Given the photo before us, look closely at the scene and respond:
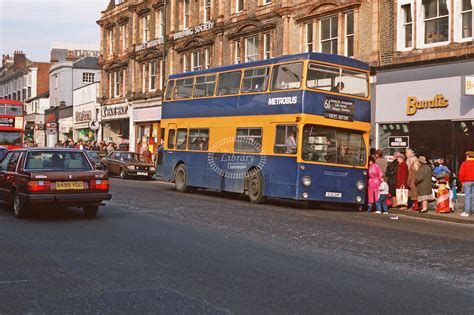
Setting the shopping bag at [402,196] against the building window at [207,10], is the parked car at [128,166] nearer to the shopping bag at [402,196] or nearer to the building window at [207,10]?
the building window at [207,10]

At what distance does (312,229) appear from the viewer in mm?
12336

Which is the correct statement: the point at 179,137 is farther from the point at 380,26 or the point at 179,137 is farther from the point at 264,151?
the point at 380,26

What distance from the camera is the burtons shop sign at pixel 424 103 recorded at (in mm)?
21375

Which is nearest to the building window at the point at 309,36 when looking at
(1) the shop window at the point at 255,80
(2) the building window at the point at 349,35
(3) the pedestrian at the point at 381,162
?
(2) the building window at the point at 349,35

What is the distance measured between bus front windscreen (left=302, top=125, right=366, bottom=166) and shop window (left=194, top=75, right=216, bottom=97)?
16.1ft

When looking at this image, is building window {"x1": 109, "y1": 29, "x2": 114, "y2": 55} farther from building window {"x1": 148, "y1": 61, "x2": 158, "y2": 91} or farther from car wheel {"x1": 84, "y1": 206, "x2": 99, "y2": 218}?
car wheel {"x1": 84, "y1": 206, "x2": 99, "y2": 218}

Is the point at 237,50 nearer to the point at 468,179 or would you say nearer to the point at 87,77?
the point at 468,179

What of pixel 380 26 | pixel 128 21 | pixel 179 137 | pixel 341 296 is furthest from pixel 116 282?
pixel 128 21

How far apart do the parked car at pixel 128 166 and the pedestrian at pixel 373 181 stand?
597 inches

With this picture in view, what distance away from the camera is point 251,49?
1282 inches

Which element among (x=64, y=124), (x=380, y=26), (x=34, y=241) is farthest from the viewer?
(x=64, y=124)

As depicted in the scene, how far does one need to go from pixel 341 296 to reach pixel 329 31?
21.8 m

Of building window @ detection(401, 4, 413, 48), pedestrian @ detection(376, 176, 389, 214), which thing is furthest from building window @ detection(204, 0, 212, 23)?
pedestrian @ detection(376, 176, 389, 214)

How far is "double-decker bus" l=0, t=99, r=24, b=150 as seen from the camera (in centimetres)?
3625
